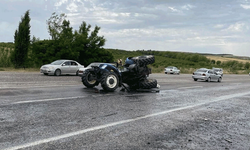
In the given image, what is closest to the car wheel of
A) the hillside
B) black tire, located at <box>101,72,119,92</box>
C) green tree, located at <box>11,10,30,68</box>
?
green tree, located at <box>11,10,30,68</box>

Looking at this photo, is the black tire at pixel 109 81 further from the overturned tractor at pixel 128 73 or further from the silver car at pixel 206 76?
the silver car at pixel 206 76

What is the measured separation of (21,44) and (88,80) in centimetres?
2141

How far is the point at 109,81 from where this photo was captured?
36.8 feet

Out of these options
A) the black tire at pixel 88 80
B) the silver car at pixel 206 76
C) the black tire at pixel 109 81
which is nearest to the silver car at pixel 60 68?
the black tire at pixel 88 80

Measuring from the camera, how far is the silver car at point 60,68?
23297mm

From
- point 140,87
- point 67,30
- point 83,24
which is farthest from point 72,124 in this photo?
point 83,24

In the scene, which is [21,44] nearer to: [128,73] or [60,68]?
[60,68]

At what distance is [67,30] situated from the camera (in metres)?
38.2

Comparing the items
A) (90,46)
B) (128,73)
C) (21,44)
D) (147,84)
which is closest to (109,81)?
(128,73)

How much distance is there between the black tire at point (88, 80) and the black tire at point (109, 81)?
172cm

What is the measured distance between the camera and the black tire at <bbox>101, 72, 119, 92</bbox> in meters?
11.1

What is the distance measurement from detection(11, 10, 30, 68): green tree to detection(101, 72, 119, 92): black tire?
23.2 m

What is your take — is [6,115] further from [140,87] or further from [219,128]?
[140,87]

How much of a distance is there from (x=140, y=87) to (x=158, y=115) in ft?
17.9
